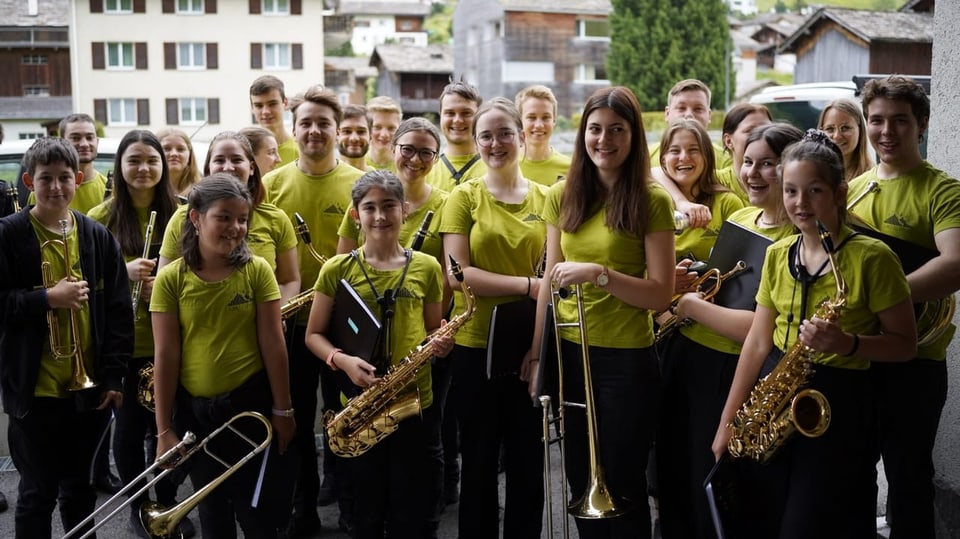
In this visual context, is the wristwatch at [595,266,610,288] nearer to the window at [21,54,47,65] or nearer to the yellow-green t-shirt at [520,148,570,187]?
the yellow-green t-shirt at [520,148,570,187]

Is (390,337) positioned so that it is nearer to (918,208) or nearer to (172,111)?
(918,208)

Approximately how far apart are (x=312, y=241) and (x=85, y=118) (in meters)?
2.16

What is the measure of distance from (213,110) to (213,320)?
4160 centimetres

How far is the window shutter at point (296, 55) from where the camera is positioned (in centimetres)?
4291

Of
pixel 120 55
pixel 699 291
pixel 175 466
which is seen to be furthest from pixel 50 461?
pixel 120 55

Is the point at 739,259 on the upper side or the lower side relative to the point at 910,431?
upper

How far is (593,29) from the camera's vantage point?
2009 inches

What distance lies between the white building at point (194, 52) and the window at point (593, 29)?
14.9m

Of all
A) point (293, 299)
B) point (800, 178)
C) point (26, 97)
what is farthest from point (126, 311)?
point (26, 97)

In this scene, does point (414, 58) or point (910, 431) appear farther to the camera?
point (414, 58)

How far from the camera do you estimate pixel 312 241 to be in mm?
4953

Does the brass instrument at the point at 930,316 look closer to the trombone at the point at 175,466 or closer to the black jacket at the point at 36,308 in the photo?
the trombone at the point at 175,466

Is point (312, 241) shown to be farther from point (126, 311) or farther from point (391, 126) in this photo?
point (391, 126)

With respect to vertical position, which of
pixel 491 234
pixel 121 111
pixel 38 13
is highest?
pixel 38 13
